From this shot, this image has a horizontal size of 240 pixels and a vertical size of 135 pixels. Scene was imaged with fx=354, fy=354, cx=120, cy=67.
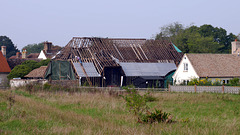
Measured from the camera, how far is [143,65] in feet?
169

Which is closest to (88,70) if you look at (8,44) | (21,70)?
(21,70)

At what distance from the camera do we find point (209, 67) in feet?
135

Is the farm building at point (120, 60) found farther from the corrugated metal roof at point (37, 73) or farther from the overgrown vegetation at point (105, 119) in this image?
the overgrown vegetation at point (105, 119)

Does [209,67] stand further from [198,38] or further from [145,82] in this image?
[198,38]

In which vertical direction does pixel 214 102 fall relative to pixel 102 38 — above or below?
below

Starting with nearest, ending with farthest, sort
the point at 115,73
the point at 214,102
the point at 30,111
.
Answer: the point at 30,111
the point at 214,102
the point at 115,73

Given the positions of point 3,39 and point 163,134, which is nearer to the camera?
point 163,134

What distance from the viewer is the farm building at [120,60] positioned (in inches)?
1860

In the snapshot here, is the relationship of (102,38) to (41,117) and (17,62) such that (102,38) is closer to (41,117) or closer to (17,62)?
(17,62)

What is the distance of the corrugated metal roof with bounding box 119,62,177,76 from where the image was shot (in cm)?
4947

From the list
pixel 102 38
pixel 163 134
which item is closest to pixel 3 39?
pixel 102 38

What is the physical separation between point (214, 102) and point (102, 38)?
1325 inches

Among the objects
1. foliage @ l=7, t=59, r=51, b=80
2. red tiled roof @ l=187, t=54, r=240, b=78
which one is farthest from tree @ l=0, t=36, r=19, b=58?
red tiled roof @ l=187, t=54, r=240, b=78

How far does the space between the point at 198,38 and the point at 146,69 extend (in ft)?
92.4
